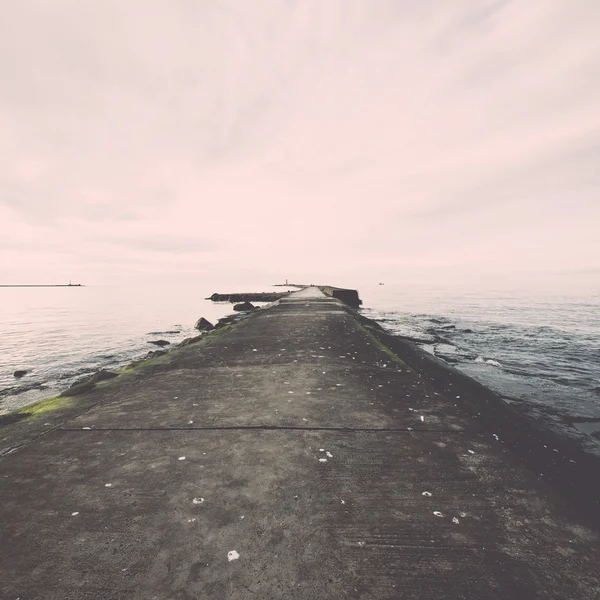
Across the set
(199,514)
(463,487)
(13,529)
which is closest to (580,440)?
(463,487)

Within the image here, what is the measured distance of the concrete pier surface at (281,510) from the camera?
1.77 meters

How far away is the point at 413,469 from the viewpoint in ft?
9.25

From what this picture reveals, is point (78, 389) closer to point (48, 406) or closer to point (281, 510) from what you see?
point (48, 406)

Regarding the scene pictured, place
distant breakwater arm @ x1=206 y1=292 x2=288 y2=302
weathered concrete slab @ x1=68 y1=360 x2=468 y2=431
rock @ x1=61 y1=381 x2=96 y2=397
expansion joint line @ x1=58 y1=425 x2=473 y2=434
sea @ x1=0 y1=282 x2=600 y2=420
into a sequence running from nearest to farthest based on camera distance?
1. expansion joint line @ x1=58 y1=425 x2=473 y2=434
2. weathered concrete slab @ x1=68 y1=360 x2=468 y2=431
3. rock @ x1=61 y1=381 x2=96 y2=397
4. sea @ x1=0 y1=282 x2=600 y2=420
5. distant breakwater arm @ x1=206 y1=292 x2=288 y2=302

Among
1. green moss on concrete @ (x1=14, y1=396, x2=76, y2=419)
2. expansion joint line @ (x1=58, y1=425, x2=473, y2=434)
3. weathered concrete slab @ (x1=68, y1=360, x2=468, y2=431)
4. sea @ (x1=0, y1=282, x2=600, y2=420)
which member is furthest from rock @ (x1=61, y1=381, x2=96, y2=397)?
sea @ (x1=0, y1=282, x2=600, y2=420)

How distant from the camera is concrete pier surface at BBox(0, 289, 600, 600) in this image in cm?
177

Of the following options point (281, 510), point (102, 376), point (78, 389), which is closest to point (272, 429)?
point (281, 510)

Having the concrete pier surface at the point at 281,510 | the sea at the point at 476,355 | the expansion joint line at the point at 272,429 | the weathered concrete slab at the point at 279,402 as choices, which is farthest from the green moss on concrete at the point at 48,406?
the sea at the point at 476,355

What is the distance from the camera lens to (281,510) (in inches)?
90.3

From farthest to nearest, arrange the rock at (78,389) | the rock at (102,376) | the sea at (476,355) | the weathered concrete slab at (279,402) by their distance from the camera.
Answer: the sea at (476,355)
the rock at (102,376)
the rock at (78,389)
the weathered concrete slab at (279,402)

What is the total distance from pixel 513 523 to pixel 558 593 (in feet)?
1.60

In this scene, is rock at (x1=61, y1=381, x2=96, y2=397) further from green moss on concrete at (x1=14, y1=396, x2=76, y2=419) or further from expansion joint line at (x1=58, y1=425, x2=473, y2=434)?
expansion joint line at (x1=58, y1=425, x2=473, y2=434)

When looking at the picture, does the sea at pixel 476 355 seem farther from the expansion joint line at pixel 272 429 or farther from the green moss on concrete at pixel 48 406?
the expansion joint line at pixel 272 429

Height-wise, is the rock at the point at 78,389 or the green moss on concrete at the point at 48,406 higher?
the rock at the point at 78,389
